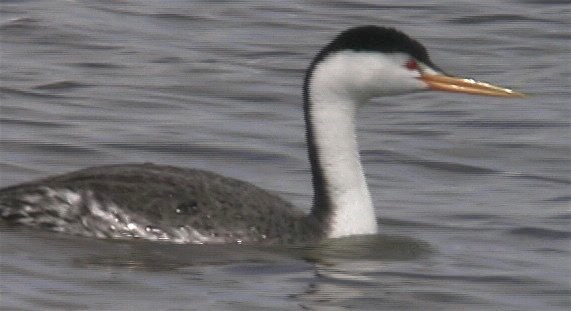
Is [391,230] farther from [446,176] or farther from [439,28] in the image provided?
[439,28]

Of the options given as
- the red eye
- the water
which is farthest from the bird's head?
the water

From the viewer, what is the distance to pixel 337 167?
11.5 meters

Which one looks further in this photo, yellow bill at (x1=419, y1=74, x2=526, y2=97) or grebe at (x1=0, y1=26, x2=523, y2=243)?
yellow bill at (x1=419, y1=74, x2=526, y2=97)

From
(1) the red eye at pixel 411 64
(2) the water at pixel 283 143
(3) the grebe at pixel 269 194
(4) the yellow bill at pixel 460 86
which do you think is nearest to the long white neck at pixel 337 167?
(3) the grebe at pixel 269 194

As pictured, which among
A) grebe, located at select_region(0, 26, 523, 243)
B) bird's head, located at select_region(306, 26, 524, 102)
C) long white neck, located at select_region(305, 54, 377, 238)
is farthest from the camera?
long white neck, located at select_region(305, 54, 377, 238)

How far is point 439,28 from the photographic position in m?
19.1

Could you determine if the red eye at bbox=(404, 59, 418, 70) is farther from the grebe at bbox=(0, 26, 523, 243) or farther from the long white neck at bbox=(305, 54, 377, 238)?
the long white neck at bbox=(305, 54, 377, 238)

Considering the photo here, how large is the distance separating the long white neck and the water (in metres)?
0.13

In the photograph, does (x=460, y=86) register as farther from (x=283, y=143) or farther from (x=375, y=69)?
(x=283, y=143)

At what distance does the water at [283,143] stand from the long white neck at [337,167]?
130 mm

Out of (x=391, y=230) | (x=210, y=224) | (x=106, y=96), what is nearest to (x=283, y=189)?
(x=391, y=230)

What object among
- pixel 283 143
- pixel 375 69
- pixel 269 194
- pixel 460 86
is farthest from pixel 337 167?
pixel 283 143

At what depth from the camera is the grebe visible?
11094mm

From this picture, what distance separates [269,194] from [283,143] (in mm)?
2899
